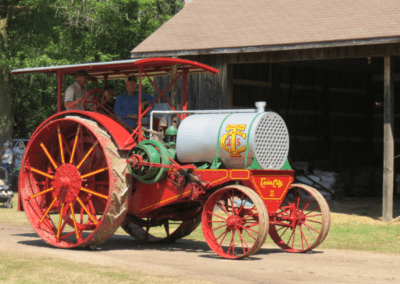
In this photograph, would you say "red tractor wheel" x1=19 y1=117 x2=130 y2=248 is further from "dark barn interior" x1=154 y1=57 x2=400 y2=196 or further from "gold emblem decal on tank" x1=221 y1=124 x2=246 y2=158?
"dark barn interior" x1=154 y1=57 x2=400 y2=196

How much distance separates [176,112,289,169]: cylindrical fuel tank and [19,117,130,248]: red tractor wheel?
949mm

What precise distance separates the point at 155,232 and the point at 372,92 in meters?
14.5

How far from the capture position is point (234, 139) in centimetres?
932

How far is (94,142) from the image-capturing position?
33.9ft

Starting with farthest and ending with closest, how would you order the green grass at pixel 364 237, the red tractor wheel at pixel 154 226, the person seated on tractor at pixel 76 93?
the green grass at pixel 364 237 < the red tractor wheel at pixel 154 226 < the person seated on tractor at pixel 76 93

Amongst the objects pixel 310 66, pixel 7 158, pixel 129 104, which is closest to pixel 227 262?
pixel 129 104

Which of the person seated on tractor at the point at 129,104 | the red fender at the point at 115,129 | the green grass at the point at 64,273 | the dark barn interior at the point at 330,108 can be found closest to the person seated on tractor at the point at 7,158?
the dark barn interior at the point at 330,108

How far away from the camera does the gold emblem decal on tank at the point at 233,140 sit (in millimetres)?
9289

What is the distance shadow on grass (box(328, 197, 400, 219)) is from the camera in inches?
659

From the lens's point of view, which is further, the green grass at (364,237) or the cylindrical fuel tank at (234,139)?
the green grass at (364,237)

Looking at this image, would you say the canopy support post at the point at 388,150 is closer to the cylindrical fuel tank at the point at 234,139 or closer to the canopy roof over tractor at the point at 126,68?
the canopy roof over tractor at the point at 126,68

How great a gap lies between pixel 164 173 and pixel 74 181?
1.35 metres

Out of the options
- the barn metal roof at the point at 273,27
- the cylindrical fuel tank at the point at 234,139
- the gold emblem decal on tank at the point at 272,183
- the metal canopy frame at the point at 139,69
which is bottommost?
the gold emblem decal on tank at the point at 272,183

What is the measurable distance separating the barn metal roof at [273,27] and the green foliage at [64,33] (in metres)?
6.54
